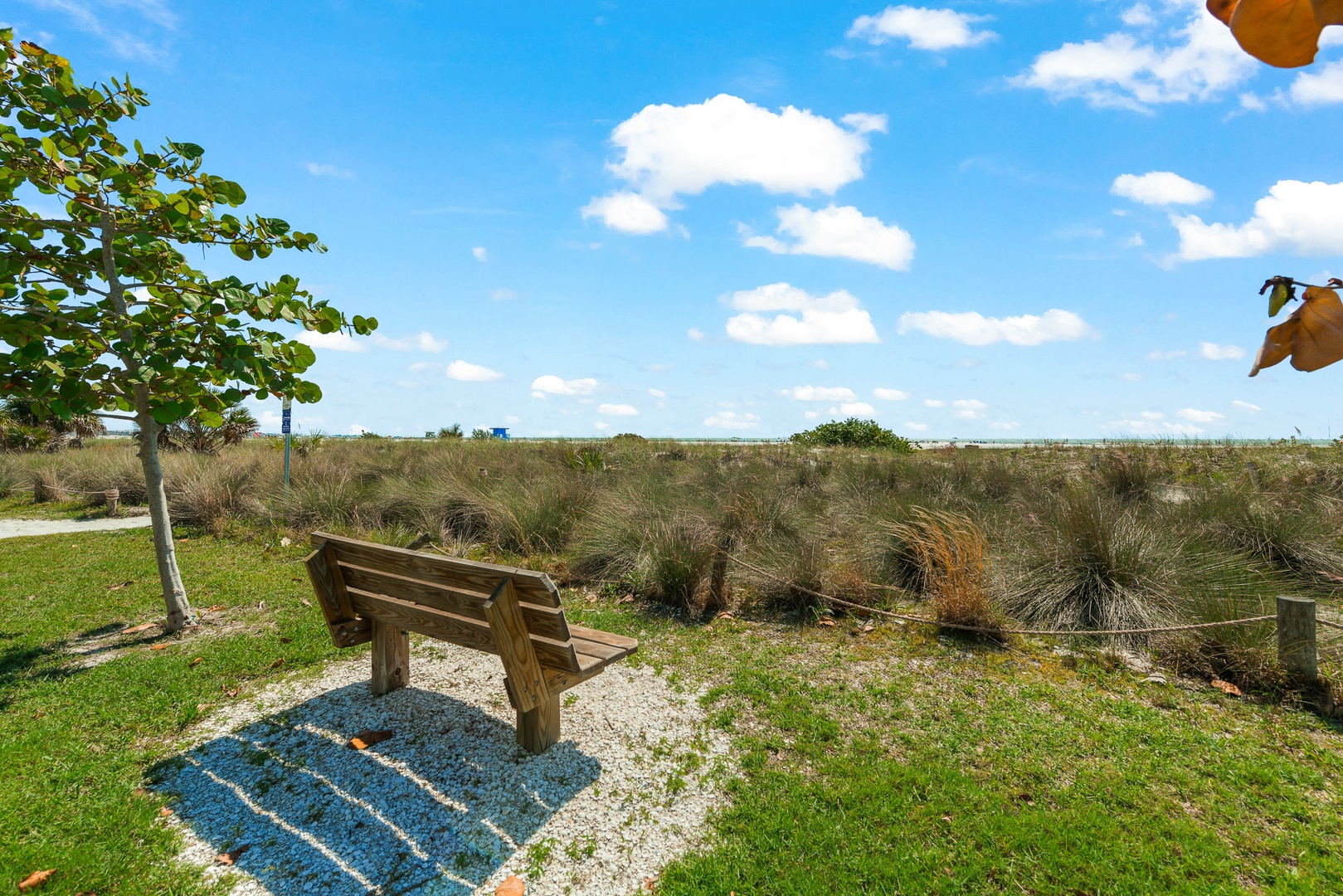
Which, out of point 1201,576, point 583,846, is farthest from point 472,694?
point 1201,576

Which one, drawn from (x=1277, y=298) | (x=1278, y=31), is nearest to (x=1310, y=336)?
(x=1277, y=298)

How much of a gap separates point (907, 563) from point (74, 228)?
8321 millimetres

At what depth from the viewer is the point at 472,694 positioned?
442cm

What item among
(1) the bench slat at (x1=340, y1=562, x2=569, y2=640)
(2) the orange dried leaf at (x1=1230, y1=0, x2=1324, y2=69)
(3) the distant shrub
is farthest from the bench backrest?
(3) the distant shrub

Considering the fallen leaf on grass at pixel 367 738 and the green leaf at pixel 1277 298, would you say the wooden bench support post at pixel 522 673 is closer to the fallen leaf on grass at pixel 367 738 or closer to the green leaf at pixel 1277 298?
the fallen leaf on grass at pixel 367 738

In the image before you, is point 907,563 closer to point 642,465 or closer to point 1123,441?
point 642,465

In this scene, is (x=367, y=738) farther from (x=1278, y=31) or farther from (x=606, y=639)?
(x=1278, y=31)

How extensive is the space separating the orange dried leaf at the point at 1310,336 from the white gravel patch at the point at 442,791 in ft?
9.29

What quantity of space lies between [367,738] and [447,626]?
94 cm

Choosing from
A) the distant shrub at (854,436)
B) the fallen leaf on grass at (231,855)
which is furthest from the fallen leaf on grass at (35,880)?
the distant shrub at (854,436)

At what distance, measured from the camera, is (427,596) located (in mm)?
3549

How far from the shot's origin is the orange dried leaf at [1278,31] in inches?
23.0

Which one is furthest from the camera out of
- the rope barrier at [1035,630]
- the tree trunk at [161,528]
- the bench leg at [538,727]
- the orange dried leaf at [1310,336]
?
the tree trunk at [161,528]

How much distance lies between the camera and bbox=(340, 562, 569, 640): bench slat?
10.3ft
